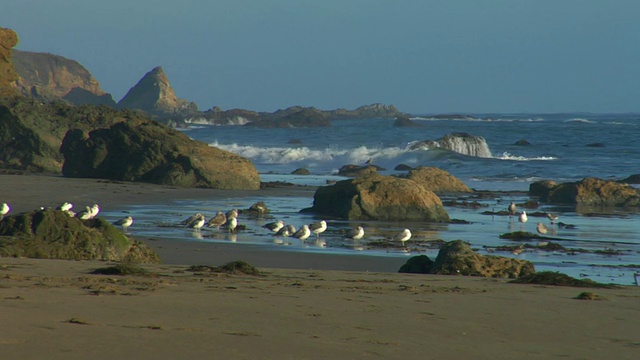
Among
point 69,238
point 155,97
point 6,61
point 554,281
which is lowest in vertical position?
point 554,281

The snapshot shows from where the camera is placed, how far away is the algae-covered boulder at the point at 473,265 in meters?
10.9

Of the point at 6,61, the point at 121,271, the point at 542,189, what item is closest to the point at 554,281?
the point at 121,271

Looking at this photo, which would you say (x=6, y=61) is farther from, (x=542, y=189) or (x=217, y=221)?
(x=217, y=221)

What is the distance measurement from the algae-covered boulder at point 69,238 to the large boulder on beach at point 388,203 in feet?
28.1

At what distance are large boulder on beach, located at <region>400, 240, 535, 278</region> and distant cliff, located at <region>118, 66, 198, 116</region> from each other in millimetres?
142597

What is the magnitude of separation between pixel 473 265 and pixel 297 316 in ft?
15.6

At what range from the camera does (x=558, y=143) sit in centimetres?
6506

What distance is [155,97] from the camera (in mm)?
157875

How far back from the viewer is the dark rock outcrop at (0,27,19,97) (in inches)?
1417

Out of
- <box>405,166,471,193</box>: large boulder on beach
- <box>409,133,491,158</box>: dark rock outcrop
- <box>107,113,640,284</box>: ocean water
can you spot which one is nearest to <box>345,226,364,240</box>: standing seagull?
<box>107,113,640,284</box>: ocean water

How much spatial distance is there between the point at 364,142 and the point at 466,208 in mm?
40501

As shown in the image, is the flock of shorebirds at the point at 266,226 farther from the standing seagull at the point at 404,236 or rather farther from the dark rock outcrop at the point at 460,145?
the dark rock outcrop at the point at 460,145

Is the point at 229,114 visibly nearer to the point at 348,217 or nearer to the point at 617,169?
the point at 617,169

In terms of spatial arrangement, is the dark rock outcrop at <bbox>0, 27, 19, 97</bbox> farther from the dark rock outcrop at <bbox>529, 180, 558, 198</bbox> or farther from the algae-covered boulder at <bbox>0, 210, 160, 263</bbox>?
the algae-covered boulder at <bbox>0, 210, 160, 263</bbox>
